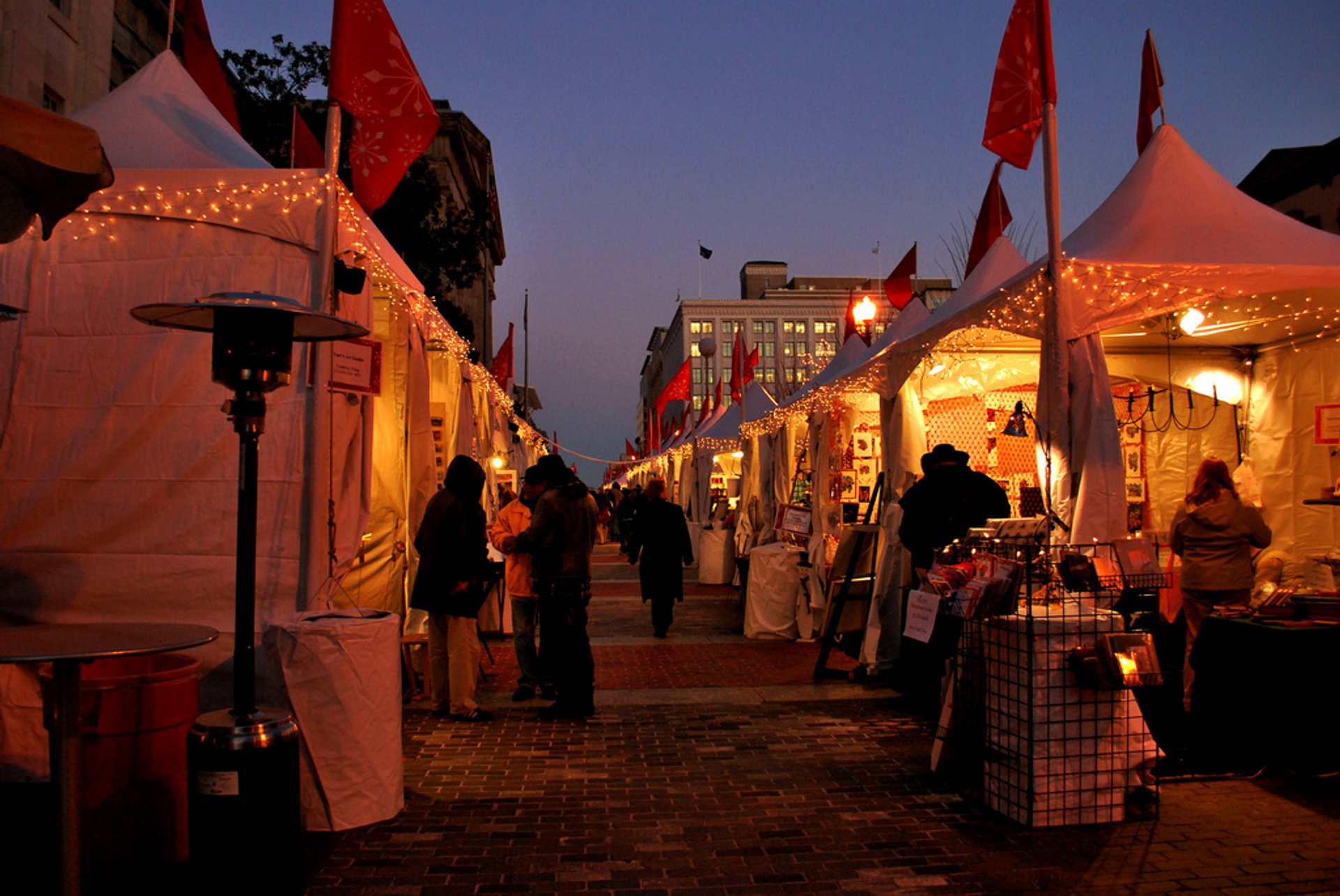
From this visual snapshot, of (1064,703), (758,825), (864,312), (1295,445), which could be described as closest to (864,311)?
(864,312)

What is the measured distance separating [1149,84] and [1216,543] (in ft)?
12.6

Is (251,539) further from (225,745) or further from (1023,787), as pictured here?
(1023,787)

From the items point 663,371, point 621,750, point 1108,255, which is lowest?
point 621,750

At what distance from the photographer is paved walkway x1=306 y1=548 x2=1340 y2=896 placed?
13.0 ft

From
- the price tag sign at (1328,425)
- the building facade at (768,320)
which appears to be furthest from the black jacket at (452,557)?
the building facade at (768,320)

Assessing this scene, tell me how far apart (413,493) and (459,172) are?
48.2 meters

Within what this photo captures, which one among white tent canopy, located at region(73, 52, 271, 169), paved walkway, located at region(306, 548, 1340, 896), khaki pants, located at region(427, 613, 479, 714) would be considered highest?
white tent canopy, located at region(73, 52, 271, 169)

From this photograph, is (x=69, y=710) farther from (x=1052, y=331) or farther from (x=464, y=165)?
(x=464, y=165)

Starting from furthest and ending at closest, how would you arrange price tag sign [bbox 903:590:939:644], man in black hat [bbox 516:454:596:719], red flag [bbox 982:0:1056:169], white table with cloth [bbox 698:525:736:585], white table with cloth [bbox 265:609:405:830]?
white table with cloth [bbox 698:525:736:585] → man in black hat [bbox 516:454:596:719] → red flag [bbox 982:0:1056:169] → price tag sign [bbox 903:590:939:644] → white table with cloth [bbox 265:609:405:830]

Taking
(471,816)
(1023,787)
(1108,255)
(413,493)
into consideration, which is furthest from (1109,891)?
(413,493)

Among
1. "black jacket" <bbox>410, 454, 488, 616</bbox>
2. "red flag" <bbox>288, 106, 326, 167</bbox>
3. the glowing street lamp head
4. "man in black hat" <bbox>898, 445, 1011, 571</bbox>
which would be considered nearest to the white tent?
"black jacket" <bbox>410, 454, 488, 616</bbox>

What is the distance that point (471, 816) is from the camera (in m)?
4.81

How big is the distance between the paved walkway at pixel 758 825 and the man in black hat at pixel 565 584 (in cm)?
27

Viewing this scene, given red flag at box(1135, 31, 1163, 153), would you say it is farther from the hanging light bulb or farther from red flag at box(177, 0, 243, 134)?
red flag at box(177, 0, 243, 134)
